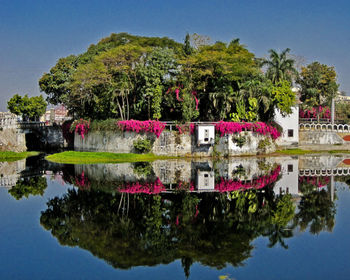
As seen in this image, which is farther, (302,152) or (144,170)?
(302,152)

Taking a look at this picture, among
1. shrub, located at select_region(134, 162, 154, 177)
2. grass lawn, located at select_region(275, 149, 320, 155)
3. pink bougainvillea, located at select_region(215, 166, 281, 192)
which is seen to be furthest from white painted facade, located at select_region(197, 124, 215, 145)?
pink bougainvillea, located at select_region(215, 166, 281, 192)

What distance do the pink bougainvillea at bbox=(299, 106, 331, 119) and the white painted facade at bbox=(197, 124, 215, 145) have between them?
101 ft

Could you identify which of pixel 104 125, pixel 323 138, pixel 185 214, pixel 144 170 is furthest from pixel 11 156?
pixel 323 138

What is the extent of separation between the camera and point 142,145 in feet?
131

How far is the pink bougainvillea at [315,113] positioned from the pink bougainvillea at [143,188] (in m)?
47.8

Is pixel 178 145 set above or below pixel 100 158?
above

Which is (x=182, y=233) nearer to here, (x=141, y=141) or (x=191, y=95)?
(x=141, y=141)

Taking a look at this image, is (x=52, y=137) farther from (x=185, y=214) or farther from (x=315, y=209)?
(x=315, y=209)

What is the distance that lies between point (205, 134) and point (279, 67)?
1870 cm

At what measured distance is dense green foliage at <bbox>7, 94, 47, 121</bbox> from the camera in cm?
6894

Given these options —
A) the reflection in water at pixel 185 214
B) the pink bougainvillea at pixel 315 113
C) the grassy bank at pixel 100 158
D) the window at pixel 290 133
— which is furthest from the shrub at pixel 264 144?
the pink bougainvillea at pixel 315 113

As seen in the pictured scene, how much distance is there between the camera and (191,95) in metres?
42.3

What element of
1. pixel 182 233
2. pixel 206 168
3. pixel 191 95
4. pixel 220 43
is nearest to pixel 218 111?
pixel 191 95

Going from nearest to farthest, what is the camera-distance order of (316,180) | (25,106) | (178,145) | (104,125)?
(316,180) → (178,145) → (104,125) → (25,106)
